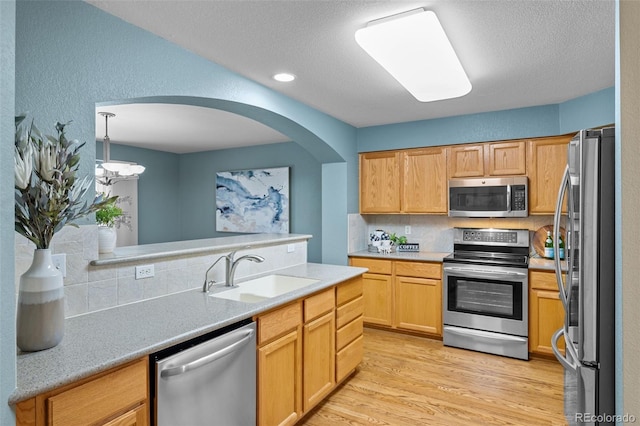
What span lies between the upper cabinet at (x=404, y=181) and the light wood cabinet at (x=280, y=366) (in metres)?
2.40

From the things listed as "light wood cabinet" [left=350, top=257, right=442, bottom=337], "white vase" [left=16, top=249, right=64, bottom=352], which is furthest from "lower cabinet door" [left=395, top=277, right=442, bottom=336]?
"white vase" [left=16, top=249, right=64, bottom=352]

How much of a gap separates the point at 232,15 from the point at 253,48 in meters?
0.39

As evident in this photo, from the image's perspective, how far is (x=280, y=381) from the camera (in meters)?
2.16

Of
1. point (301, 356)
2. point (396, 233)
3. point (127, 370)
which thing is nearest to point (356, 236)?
point (396, 233)

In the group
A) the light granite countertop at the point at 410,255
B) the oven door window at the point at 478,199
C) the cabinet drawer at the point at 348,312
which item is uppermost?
the oven door window at the point at 478,199

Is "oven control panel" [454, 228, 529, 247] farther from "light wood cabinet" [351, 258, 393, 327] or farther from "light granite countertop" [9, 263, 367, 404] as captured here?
"light granite countertop" [9, 263, 367, 404]

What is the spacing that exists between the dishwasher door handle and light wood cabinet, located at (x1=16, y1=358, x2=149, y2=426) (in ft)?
0.31

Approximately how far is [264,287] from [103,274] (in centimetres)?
117

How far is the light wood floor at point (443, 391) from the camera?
2.51 meters

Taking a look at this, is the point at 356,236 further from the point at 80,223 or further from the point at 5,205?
the point at 5,205

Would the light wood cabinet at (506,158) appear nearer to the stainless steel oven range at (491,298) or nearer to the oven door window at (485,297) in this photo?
the stainless steel oven range at (491,298)

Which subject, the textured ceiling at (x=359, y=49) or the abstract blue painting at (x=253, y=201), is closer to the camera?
the textured ceiling at (x=359, y=49)

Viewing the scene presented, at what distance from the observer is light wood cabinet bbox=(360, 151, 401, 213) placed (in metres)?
4.38

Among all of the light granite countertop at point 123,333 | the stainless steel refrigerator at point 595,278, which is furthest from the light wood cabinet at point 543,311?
the light granite countertop at point 123,333
